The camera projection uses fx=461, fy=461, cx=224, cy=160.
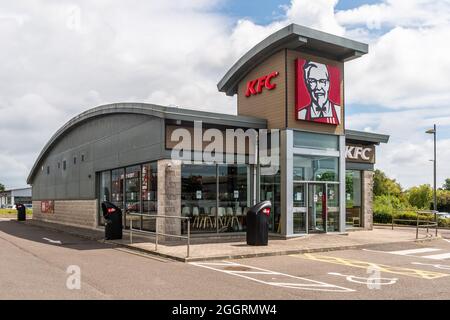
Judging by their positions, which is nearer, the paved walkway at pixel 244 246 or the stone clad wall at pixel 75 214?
the paved walkway at pixel 244 246

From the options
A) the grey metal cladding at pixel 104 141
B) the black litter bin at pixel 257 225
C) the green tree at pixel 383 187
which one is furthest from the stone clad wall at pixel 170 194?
the green tree at pixel 383 187

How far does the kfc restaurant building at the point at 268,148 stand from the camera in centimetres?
1556

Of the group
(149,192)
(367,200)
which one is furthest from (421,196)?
(149,192)

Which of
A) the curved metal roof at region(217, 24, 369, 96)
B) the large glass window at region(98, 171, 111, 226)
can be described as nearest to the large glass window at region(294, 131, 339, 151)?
the curved metal roof at region(217, 24, 369, 96)

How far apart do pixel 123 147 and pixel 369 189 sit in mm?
11024

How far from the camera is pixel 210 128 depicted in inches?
632

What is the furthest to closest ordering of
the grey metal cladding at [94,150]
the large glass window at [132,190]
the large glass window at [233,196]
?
the large glass window at [132,190] → the grey metal cladding at [94,150] → the large glass window at [233,196]

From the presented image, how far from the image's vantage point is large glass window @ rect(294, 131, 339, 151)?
16.5 meters

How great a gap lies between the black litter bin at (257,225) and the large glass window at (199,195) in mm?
2790

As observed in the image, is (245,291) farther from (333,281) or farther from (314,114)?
(314,114)

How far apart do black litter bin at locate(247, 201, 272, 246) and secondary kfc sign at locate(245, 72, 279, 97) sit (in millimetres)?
5359

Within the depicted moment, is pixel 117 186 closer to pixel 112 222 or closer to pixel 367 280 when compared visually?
pixel 112 222

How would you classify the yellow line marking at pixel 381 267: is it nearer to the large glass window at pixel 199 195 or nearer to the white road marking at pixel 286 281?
the white road marking at pixel 286 281

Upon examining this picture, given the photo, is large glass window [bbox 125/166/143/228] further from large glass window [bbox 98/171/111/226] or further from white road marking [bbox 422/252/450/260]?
white road marking [bbox 422/252/450/260]
